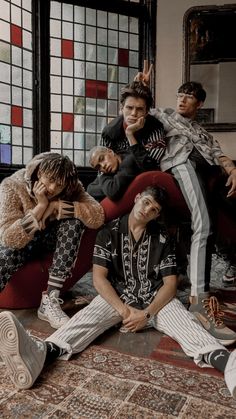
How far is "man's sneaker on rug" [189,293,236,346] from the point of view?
5.83 feet

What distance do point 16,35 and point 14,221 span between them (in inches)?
95.0

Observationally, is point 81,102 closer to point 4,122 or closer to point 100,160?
point 4,122

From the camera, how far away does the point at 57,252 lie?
2.05 meters

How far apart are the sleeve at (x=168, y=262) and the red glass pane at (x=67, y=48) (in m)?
2.73

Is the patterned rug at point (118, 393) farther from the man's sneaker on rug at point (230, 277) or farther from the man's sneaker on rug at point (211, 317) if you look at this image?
the man's sneaker on rug at point (230, 277)

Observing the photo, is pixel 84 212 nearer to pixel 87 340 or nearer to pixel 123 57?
pixel 87 340

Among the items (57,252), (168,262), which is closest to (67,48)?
(57,252)

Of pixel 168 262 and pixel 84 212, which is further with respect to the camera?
pixel 84 212

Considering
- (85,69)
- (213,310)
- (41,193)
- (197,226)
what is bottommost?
(213,310)

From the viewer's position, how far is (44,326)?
1.96 meters

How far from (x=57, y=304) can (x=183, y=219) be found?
35.6 inches

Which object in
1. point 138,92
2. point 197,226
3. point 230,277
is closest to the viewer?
point 197,226

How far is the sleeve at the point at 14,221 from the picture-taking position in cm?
192

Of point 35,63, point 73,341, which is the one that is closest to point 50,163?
point 73,341
